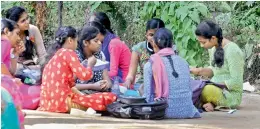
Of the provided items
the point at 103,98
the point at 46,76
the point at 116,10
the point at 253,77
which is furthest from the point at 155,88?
the point at 116,10

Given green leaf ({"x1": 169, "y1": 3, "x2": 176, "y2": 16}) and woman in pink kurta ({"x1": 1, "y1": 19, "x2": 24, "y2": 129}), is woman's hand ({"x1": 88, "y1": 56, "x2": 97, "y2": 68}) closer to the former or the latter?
woman in pink kurta ({"x1": 1, "y1": 19, "x2": 24, "y2": 129})

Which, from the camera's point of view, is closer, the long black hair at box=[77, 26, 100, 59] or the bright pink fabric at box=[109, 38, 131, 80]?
the long black hair at box=[77, 26, 100, 59]

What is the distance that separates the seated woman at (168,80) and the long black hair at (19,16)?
152cm

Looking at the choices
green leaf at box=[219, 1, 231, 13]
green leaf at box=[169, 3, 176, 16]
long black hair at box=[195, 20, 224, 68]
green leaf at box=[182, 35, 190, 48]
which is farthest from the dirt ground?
green leaf at box=[219, 1, 231, 13]

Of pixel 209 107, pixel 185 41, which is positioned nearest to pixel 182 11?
pixel 185 41

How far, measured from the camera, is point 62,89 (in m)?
4.90

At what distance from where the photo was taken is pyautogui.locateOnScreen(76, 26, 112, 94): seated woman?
521 cm

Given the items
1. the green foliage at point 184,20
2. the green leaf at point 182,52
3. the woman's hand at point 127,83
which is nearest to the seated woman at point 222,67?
the woman's hand at point 127,83

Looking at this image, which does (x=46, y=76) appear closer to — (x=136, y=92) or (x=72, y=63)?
(x=72, y=63)

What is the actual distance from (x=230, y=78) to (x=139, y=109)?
3.73ft

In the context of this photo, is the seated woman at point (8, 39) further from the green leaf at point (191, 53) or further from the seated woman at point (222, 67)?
the green leaf at point (191, 53)

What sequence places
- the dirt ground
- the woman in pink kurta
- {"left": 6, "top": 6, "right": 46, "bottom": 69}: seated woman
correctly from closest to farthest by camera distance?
the woman in pink kurta
the dirt ground
{"left": 6, "top": 6, "right": 46, "bottom": 69}: seated woman

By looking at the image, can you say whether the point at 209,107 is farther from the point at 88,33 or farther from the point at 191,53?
the point at 191,53

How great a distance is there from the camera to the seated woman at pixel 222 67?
210 inches
